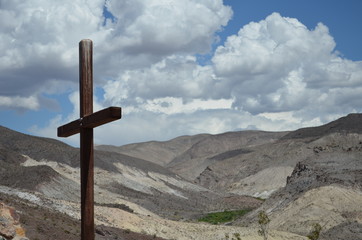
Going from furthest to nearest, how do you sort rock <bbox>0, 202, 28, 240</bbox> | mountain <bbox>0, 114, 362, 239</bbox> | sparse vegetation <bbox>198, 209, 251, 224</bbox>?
sparse vegetation <bbox>198, 209, 251, 224</bbox>, mountain <bbox>0, 114, 362, 239</bbox>, rock <bbox>0, 202, 28, 240</bbox>

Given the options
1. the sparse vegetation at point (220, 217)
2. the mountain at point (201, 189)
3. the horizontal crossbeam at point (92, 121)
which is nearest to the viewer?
the horizontal crossbeam at point (92, 121)

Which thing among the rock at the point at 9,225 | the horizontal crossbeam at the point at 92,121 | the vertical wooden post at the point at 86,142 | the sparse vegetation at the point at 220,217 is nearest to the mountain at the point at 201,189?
the sparse vegetation at the point at 220,217

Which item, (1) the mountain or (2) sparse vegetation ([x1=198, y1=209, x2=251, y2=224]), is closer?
(1) the mountain

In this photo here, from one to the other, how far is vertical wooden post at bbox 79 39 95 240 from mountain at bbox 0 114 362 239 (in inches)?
538

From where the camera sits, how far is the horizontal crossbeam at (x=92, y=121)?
6.88 meters

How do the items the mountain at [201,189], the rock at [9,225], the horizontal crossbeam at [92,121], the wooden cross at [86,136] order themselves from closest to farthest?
the horizontal crossbeam at [92,121] < the wooden cross at [86,136] < the rock at [9,225] < the mountain at [201,189]

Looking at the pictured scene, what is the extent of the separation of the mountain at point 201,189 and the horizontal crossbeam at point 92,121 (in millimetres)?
13172

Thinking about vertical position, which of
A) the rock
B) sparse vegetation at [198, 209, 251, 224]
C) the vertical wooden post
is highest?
the vertical wooden post

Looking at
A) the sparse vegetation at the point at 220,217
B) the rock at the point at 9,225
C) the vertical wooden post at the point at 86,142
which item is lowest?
the sparse vegetation at the point at 220,217

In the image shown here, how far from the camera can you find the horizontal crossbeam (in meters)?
6.88

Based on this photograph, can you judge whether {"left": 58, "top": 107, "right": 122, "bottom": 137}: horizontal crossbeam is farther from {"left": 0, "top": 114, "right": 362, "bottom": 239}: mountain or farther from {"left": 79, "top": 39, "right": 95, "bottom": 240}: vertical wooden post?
{"left": 0, "top": 114, "right": 362, "bottom": 239}: mountain

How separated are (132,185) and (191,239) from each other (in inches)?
1748

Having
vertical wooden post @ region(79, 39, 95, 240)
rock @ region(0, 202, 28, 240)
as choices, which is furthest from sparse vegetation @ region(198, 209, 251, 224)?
vertical wooden post @ region(79, 39, 95, 240)

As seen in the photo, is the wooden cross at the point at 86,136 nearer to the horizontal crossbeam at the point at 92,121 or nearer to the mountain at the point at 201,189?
the horizontal crossbeam at the point at 92,121
